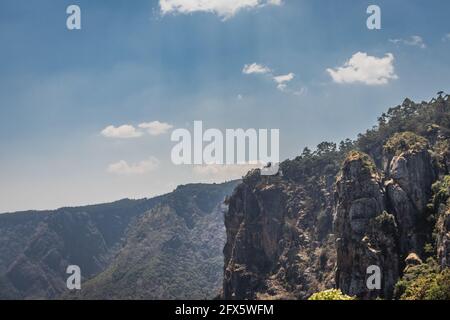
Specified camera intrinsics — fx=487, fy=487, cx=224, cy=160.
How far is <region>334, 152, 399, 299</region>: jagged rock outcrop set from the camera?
91000mm

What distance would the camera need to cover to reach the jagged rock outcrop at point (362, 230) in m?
91.0

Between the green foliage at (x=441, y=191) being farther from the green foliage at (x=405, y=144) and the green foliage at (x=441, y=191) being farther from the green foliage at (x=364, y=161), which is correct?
the green foliage at (x=364, y=161)

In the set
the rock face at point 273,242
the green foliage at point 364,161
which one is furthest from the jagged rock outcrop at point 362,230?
the rock face at point 273,242

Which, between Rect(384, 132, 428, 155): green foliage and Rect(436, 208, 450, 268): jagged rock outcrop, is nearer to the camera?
Rect(436, 208, 450, 268): jagged rock outcrop

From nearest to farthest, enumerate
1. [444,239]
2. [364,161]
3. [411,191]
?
1. [444,239]
2. [411,191]
3. [364,161]

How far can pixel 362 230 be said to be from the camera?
9475 centimetres

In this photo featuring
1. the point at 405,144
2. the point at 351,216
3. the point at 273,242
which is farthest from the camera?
the point at 273,242

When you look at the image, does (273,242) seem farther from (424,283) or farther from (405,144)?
(424,283)

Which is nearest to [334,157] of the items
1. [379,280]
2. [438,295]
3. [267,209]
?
[267,209]

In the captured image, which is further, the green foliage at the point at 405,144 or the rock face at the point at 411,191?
the green foliage at the point at 405,144

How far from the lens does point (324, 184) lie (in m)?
168

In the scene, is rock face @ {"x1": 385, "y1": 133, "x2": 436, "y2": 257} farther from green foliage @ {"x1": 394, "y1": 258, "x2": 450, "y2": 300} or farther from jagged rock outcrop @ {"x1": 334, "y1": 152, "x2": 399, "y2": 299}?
green foliage @ {"x1": 394, "y1": 258, "x2": 450, "y2": 300}

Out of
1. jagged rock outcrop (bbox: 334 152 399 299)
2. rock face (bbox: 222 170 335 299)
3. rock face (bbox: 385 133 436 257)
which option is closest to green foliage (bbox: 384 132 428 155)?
rock face (bbox: 385 133 436 257)

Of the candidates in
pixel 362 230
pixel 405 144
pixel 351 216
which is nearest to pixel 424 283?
pixel 362 230
